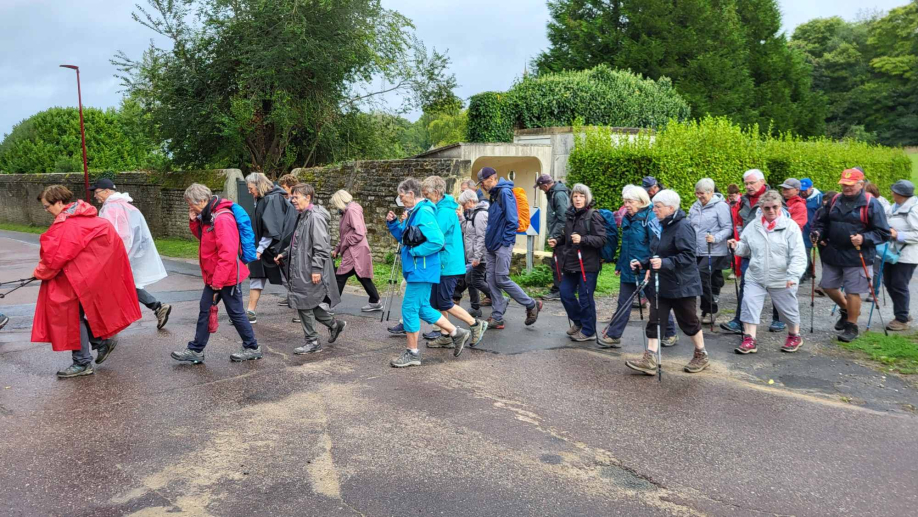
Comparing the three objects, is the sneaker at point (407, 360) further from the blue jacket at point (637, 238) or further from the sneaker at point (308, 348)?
the blue jacket at point (637, 238)

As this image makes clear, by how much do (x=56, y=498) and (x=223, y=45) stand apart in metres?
19.1

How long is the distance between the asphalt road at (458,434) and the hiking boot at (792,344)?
11 cm

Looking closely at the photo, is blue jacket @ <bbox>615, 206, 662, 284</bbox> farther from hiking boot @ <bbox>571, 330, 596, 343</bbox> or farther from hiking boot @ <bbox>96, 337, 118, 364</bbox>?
hiking boot @ <bbox>96, 337, 118, 364</bbox>

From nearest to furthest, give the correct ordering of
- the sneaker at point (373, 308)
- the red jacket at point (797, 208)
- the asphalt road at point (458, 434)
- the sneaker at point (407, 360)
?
the asphalt road at point (458, 434) → the sneaker at point (407, 360) → the red jacket at point (797, 208) → the sneaker at point (373, 308)

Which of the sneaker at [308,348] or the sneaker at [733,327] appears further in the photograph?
the sneaker at [733,327]

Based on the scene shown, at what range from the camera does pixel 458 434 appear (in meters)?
5.08

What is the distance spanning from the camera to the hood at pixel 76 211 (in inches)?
254

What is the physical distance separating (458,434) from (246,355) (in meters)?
3.05

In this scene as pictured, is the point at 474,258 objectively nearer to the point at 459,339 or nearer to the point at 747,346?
the point at 459,339

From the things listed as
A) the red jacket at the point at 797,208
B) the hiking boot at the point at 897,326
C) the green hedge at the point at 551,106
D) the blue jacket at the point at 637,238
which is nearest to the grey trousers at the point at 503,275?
the blue jacket at the point at 637,238

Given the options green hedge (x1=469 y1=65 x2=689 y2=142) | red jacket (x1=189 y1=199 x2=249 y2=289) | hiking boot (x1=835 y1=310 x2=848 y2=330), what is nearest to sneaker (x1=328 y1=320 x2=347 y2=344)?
red jacket (x1=189 y1=199 x2=249 y2=289)

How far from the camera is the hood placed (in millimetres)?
6445

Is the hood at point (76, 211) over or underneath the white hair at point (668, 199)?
underneath

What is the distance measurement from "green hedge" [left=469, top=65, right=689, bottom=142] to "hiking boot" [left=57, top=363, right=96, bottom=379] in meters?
12.6
